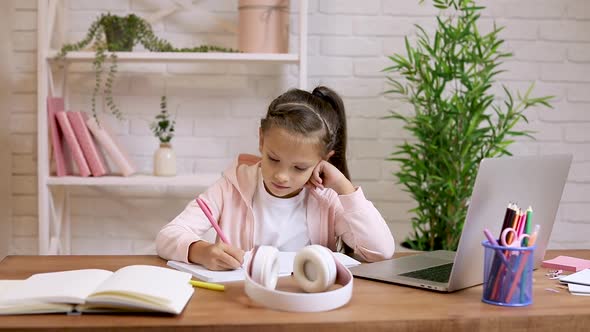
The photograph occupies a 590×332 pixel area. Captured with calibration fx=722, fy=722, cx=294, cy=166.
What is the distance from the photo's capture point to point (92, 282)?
120 cm

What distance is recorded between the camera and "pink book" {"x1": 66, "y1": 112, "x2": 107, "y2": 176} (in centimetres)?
266

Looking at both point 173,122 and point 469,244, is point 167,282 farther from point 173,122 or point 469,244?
point 173,122

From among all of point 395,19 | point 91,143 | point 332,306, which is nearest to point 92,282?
point 332,306

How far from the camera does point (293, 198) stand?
187 cm

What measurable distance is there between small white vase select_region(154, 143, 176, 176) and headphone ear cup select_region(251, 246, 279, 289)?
156 cm

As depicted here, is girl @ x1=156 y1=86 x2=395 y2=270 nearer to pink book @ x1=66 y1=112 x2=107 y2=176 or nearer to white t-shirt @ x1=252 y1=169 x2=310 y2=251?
white t-shirt @ x1=252 y1=169 x2=310 y2=251

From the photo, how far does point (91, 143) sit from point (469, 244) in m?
1.78

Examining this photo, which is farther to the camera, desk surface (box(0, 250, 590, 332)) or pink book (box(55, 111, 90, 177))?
pink book (box(55, 111, 90, 177))

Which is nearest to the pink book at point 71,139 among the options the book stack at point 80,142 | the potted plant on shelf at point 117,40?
the book stack at point 80,142

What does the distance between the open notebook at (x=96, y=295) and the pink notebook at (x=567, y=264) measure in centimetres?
79

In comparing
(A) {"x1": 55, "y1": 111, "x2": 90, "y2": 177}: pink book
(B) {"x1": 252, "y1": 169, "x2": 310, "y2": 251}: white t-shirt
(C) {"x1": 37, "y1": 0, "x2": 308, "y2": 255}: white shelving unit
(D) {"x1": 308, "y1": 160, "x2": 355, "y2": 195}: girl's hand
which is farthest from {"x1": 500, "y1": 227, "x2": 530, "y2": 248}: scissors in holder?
(A) {"x1": 55, "y1": 111, "x2": 90, "y2": 177}: pink book

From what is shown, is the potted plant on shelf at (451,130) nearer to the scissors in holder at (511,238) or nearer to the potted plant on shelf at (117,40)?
the potted plant on shelf at (117,40)

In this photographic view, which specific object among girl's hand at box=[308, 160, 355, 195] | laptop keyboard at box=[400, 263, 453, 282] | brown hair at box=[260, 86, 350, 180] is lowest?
laptop keyboard at box=[400, 263, 453, 282]

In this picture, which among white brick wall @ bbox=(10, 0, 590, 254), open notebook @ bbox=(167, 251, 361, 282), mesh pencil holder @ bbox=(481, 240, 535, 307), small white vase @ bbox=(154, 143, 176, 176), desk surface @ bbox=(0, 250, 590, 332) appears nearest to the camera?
desk surface @ bbox=(0, 250, 590, 332)
